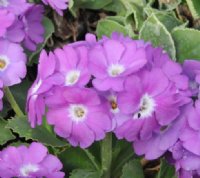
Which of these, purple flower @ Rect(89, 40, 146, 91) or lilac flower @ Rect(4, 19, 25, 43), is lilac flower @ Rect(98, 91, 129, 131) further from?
lilac flower @ Rect(4, 19, 25, 43)

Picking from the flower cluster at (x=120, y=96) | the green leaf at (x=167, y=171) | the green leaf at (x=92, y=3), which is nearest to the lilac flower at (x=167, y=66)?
the flower cluster at (x=120, y=96)

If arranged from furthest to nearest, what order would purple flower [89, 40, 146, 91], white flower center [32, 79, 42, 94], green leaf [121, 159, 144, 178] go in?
1. green leaf [121, 159, 144, 178]
2. white flower center [32, 79, 42, 94]
3. purple flower [89, 40, 146, 91]

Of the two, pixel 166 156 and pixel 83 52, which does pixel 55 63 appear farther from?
pixel 166 156

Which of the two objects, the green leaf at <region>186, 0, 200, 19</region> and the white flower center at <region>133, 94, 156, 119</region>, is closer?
the white flower center at <region>133, 94, 156, 119</region>

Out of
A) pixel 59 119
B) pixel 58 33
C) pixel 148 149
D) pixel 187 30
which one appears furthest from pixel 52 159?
pixel 58 33

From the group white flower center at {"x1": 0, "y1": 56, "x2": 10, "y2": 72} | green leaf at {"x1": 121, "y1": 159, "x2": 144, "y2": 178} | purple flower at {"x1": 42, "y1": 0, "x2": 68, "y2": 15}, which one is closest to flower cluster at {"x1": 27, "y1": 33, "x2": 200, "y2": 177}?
green leaf at {"x1": 121, "y1": 159, "x2": 144, "y2": 178}

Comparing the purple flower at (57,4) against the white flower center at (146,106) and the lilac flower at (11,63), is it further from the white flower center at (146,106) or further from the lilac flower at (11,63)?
the white flower center at (146,106)

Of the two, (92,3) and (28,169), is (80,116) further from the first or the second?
(92,3)
